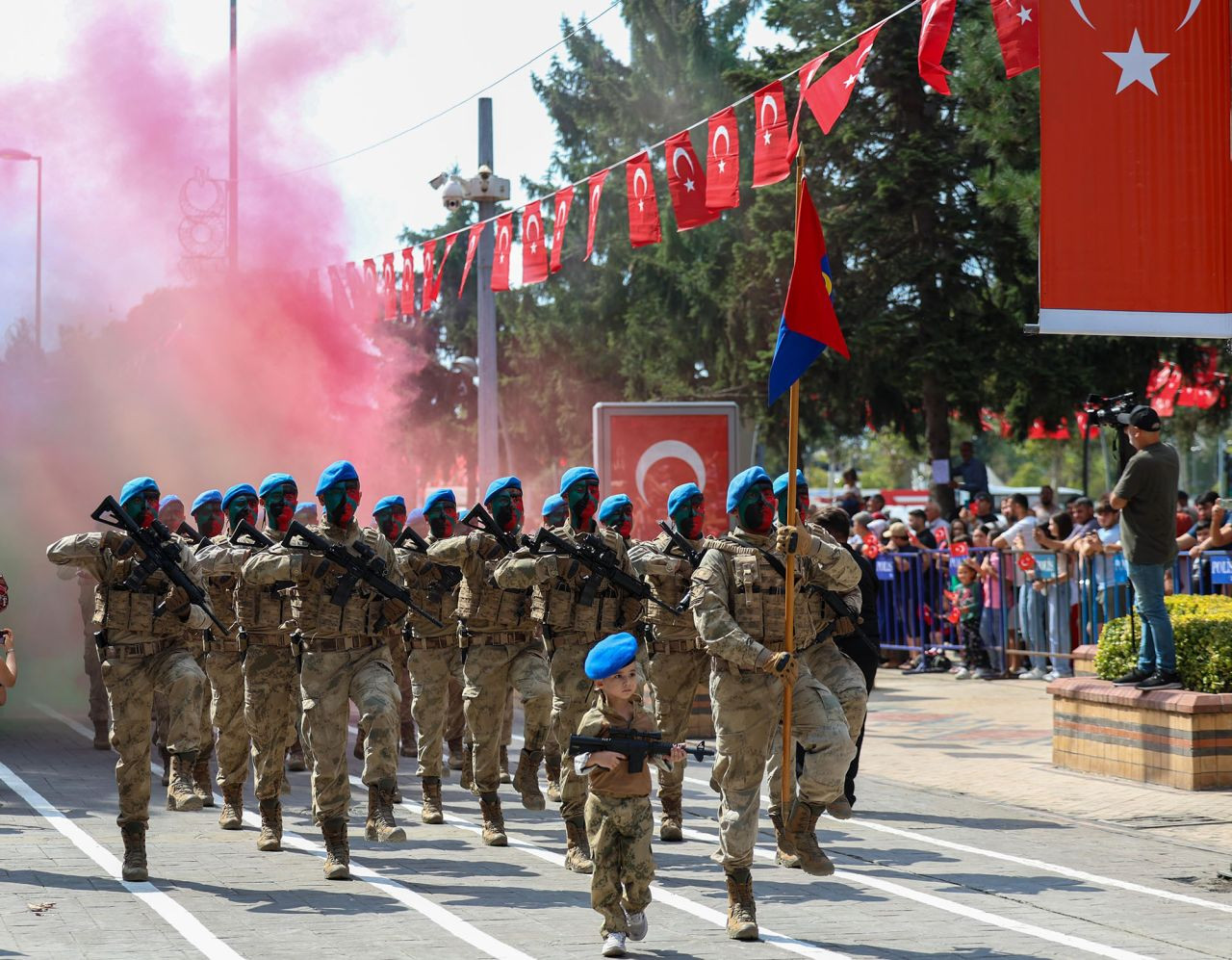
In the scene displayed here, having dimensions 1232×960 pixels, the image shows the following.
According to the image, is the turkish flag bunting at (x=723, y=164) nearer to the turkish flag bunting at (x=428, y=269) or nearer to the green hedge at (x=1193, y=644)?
the green hedge at (x=1193, y=644)

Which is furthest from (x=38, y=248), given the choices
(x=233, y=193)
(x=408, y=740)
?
(x=408, y=740)

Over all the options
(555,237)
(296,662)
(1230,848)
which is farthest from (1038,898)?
(555,237)

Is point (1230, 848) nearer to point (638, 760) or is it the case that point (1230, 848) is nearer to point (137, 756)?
point (638, 760)

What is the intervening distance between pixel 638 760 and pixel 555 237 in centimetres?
1268

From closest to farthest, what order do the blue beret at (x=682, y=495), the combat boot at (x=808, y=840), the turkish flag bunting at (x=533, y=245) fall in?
the combat boot at (x=808, y=840) < the blue beret at (x=682, y=495) < the turkish flag bunting at (x=533, y=245)

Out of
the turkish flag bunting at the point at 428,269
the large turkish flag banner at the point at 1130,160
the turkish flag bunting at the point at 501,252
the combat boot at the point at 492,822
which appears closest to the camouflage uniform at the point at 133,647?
the combat boot at the point at 492,822

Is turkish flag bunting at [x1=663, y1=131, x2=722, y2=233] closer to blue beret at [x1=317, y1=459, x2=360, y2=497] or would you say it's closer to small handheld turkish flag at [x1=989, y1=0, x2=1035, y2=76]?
small handheld turkish flag at [x1=989, y1=0, x2=1035, y2=76]

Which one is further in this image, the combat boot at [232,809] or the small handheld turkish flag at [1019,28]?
the small handheld turkish flag at [1019,28]

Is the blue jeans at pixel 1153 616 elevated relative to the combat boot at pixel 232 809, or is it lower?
elevated

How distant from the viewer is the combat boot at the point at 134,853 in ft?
27.8

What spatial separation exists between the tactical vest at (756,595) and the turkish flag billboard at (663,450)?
8438mm

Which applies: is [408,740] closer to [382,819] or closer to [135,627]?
[382,819]

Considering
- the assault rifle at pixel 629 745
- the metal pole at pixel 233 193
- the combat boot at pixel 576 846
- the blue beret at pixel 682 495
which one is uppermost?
the metal pole at pixel 233 193

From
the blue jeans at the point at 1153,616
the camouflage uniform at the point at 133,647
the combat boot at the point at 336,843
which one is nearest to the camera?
the combat boot at the point at 336,843
